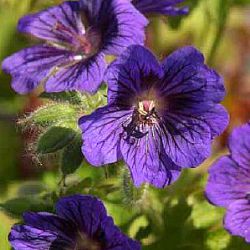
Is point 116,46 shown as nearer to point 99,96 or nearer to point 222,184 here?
point 99,96

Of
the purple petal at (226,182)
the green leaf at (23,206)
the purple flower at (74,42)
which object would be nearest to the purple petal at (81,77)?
the purple flower at (74,42)

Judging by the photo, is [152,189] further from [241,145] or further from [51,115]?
[51,115]

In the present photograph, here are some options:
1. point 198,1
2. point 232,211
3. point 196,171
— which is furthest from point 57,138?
point 198,1

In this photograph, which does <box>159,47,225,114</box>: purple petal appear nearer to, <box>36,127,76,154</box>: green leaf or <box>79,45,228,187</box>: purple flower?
<box>79,45,228,187</box>: purple flower

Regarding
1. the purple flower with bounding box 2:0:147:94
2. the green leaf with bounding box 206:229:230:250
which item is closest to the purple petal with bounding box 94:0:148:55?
the purple flower with bounding box 2:0:147:94

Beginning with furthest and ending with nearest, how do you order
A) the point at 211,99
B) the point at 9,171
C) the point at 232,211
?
the point at 9,171
the point at 232,211
the point at 211,99
